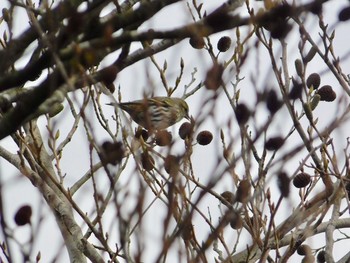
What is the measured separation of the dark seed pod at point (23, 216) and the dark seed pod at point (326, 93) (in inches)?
131

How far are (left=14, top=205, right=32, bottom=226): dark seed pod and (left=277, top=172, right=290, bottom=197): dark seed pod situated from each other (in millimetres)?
856

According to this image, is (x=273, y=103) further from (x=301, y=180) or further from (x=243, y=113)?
(x=301, y=180)

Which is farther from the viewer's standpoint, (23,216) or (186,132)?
(186,132)

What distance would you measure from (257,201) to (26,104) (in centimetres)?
217

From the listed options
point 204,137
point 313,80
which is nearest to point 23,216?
point 204,137

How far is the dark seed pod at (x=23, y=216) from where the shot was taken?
8.33 ft

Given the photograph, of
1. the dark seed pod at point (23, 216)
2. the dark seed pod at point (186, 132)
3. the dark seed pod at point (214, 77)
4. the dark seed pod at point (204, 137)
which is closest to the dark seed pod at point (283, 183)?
the dark seed pod at point (186, 132)

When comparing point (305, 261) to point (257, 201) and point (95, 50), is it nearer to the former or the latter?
point (257, 201)

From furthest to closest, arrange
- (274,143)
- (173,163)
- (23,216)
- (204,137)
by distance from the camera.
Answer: (204,137) < (23,216) < (274,143) < (173,163)

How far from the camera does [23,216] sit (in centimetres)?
254

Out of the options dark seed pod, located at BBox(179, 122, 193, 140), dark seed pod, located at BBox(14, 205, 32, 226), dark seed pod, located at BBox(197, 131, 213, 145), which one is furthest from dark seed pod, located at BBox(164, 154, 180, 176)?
dark seed pod, located at BBox(197, 131, 213, 145)

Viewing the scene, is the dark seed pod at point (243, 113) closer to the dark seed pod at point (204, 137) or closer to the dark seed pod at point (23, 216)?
the dark seed pod at point (23, 216)

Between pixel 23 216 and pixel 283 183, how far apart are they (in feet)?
2.91

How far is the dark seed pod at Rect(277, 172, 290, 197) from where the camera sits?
2385mm
